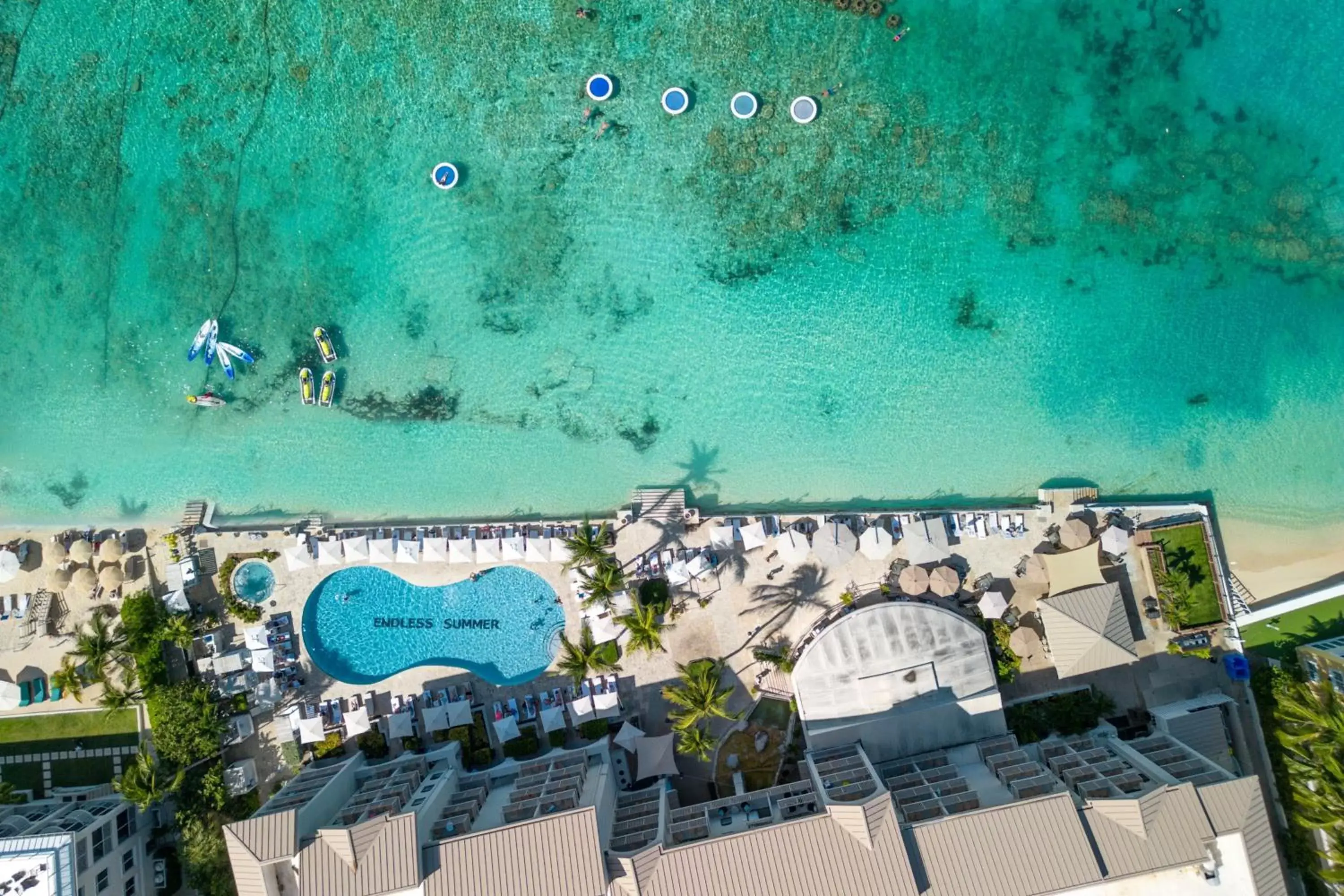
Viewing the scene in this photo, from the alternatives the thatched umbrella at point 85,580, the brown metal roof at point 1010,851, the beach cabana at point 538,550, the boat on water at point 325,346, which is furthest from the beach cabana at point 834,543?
the thatched umbrella at point 85,580

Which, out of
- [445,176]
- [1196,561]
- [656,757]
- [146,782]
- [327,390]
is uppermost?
[445,176]

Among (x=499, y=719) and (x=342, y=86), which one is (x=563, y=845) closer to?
(x=499, y=719)

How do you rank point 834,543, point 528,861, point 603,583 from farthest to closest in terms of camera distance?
point 834,543 → point 603,583 → point 528,861

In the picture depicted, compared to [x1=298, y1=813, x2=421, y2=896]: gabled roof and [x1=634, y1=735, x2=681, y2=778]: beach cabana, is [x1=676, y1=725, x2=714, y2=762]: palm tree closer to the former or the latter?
[x1=634, y1=735, x2=681, y2=778]: beach cabana

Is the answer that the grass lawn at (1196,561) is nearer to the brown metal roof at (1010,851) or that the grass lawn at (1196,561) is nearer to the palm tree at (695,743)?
the brown metal roof at (1010,851)

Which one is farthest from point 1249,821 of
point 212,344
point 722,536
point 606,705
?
point 212,344

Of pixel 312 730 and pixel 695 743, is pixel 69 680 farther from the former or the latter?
pixel 695 743

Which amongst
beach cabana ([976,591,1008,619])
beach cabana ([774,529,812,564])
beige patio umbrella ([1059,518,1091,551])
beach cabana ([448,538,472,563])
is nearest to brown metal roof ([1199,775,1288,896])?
beach cabana ([976,591,1008,619])
